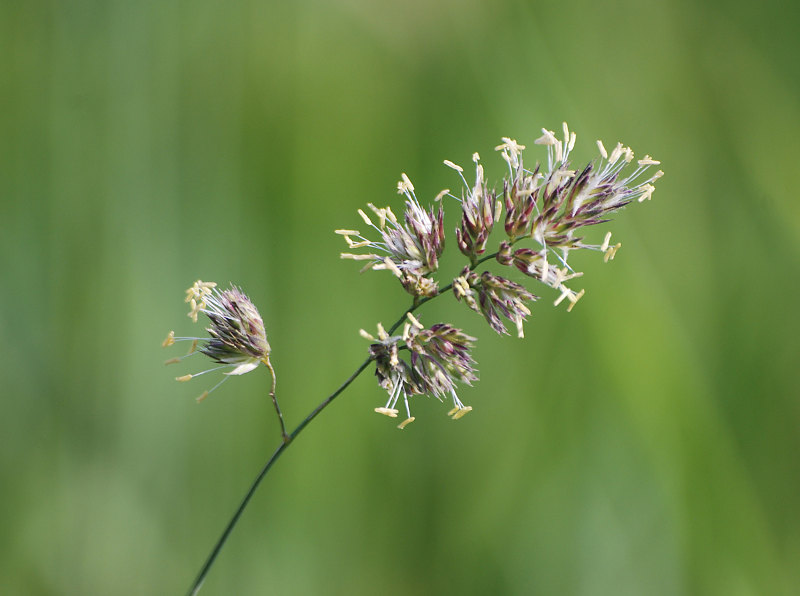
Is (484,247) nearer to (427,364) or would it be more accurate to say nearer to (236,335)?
(427,364)

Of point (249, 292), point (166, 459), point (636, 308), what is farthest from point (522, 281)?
point (166, 459)

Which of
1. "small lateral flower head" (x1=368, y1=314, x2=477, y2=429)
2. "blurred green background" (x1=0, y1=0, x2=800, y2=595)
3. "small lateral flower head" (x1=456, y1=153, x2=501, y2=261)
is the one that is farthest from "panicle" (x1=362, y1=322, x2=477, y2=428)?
"blurred green background" (x1=0, y1=0, x2=800, y2=595)

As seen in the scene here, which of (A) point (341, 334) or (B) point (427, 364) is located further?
(A) point (341, 334)

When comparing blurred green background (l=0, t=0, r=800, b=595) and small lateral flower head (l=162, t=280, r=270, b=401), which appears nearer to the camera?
small lateral flower head (l=162, t=280, r=270, b=401)

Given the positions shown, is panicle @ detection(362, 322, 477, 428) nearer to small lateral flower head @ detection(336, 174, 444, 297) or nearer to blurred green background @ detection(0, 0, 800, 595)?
small lateral flower head @ detection(336, 174, 444, 297)

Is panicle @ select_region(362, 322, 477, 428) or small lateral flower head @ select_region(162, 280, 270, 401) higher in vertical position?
small lateral flower head @ select_region(162, 280, 270, 401)

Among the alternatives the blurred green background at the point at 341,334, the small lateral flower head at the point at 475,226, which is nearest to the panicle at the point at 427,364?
the small lateral flower head at the point at 475,226

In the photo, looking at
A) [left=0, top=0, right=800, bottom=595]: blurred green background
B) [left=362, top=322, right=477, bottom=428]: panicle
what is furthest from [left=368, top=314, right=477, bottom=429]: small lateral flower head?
[left=0, top=0, right=800, bottom=595]: blurred green background

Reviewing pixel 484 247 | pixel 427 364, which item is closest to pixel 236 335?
pixel 427 364

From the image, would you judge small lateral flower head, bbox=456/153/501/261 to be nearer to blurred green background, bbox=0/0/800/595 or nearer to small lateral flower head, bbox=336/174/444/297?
small lateral flower head, bbox=336/174/444/297

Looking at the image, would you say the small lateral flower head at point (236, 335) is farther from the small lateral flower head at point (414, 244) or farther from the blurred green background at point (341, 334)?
the blurred green background at point (341, 334)
